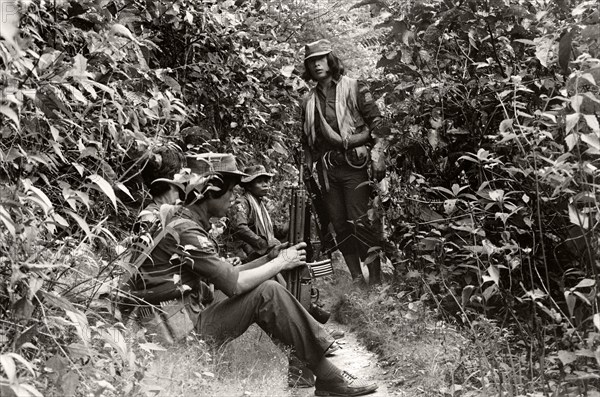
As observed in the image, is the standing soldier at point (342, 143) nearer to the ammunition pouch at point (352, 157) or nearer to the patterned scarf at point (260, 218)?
the ammunition pouch at point (352, 157)

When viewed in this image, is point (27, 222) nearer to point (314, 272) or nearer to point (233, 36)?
point (314, 272)

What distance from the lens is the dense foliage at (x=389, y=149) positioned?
373cm

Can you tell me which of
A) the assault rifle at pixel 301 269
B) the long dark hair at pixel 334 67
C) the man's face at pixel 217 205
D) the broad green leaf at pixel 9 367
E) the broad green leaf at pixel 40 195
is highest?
the broad green leaf at pixel 40 195

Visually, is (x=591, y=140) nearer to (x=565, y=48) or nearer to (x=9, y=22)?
(x=565, y=48)

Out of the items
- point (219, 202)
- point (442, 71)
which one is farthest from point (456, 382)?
point (442, 71)

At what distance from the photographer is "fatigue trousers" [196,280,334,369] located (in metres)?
5.43

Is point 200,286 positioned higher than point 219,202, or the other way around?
point 219,202

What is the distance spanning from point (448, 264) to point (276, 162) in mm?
5054

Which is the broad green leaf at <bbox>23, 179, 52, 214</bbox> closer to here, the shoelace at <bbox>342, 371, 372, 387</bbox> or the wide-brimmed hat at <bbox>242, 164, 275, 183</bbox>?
the shoelace at <bbox>342, 371, 372, 387</bbox>

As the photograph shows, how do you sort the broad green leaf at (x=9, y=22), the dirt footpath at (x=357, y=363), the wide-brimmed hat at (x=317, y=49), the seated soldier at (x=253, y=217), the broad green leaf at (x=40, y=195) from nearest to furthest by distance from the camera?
1. the broad green leaf at (x=9, y=22)
2. the broad green leaf at (x=40, y=195)
3. the dirt footpath at (x=357, y=363)
4. the seated soldier at (x=253, y=217)
5. the wide-brimmed hat at (x=317, y=49)

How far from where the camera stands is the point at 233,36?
28.1 feet

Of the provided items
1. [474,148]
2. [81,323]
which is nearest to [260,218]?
[474,148]

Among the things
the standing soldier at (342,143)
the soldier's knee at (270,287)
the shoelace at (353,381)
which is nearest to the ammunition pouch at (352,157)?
the standing soldier at (342,143)

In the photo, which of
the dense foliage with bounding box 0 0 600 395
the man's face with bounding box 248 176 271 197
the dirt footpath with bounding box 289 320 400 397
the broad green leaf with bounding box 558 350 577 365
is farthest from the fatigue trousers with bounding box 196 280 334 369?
the man's face with bounding box 248 176 271 197
